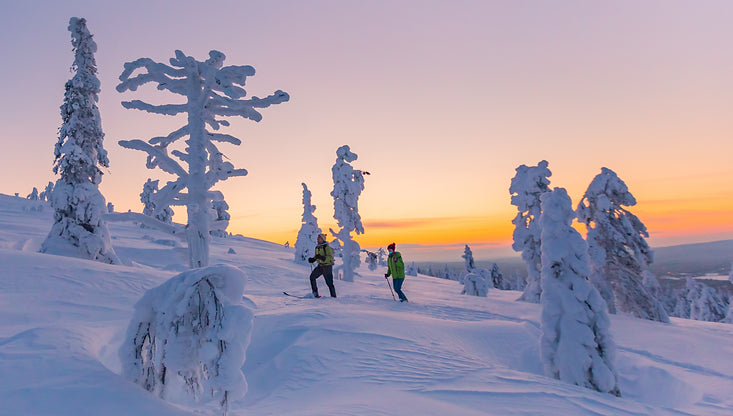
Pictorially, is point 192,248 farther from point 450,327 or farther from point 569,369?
point 569,369

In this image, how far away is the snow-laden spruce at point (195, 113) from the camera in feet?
27.9

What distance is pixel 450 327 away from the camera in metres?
8.80

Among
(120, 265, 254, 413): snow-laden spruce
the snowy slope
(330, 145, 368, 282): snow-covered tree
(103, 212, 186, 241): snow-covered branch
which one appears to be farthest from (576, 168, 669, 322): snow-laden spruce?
(120, 265, 254, 413): snow-laden spruce

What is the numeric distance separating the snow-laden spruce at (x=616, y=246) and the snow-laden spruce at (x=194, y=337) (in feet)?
60.7

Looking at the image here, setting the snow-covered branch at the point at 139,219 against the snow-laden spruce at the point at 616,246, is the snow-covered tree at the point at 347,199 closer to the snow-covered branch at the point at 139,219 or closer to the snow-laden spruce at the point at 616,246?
the snow-laden spruce at the point at 616,246

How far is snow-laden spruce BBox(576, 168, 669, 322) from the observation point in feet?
56.9

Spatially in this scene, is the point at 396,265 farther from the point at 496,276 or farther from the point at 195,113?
the point at 496,276

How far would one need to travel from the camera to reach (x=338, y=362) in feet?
19.1

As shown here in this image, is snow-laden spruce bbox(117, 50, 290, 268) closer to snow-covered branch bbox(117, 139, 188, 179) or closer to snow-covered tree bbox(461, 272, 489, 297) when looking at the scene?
snow-covered branch bbox(117, 139, 188, 179)

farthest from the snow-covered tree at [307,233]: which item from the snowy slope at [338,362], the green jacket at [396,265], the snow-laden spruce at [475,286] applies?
the snowy slope at [338,362]

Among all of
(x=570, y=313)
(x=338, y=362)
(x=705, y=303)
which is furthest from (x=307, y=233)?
(x=705, y=303)

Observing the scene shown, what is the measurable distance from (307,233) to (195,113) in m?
33.4

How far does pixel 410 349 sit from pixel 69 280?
8.22 meters

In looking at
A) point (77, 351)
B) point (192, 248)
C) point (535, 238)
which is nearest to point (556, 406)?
point (77, 351)
